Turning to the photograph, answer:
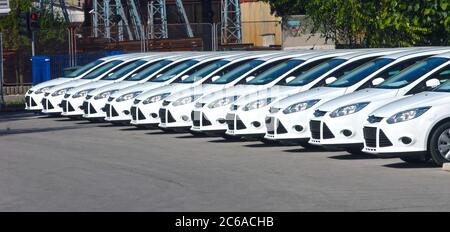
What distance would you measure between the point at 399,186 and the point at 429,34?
44.9 ft

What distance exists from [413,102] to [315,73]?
14.6 ft

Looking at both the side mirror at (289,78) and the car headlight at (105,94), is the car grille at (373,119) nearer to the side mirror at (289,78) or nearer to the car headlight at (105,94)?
the side mirror at (289,78)

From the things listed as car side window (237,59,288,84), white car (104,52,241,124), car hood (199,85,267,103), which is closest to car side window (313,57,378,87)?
car hood (199,85,267,103)

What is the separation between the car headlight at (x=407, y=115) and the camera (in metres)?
16.0

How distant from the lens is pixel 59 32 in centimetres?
4200

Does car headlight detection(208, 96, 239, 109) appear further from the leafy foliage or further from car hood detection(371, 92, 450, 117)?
the leafy foliage

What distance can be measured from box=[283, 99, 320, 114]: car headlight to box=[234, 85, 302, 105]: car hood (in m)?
1.24

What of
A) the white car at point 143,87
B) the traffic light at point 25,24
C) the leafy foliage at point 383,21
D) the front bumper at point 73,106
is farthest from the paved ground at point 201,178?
the traffic light at point 25,24

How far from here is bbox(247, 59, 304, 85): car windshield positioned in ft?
70.1

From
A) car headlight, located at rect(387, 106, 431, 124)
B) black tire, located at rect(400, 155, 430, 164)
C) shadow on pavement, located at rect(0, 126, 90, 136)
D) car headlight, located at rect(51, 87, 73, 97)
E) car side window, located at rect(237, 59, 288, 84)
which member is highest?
car side window, located at rect(237, 59, 288, 84)

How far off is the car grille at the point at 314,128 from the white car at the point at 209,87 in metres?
3.71

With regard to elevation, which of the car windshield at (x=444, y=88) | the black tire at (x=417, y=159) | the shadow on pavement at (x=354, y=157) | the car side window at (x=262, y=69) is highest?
the car side window at (x=262, y=69)
